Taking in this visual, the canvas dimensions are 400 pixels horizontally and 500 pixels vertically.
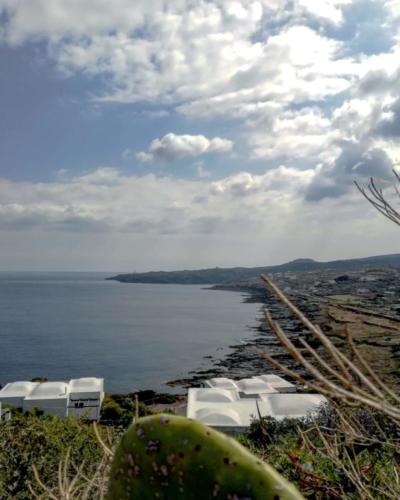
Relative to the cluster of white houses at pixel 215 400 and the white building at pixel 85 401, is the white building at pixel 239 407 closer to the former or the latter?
the cluster of white houses at pixel 215 400

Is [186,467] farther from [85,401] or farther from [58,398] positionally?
[85,401]

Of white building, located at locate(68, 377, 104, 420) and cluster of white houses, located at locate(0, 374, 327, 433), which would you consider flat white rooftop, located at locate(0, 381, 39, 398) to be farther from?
white building, located at locate(68, 377, 104, 420)

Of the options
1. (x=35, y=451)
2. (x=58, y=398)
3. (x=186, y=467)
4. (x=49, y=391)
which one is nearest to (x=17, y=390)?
(x=49, y=391)

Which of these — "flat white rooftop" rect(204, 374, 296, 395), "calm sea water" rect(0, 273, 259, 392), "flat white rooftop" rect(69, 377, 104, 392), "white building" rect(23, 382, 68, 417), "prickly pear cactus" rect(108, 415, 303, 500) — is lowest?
"calm sea water" rect(0, 273, 259, 392)

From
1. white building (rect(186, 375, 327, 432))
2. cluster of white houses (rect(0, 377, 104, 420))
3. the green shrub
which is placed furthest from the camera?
cluster of white houses (rect(0, 377, 104, 420))

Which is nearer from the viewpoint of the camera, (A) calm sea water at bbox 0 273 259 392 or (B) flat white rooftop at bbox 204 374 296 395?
(B) flat white rooftop at bbox 204 374 296 395

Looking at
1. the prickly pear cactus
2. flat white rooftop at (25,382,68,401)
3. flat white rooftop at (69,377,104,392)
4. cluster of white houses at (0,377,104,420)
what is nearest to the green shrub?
the prickly pear cactus
